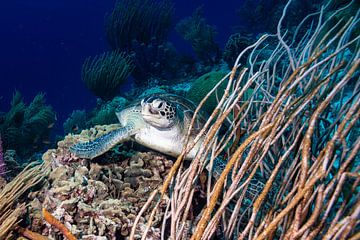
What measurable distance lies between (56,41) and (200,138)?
2135 inches

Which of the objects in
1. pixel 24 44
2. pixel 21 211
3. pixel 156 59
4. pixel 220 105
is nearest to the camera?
pixel 220 105

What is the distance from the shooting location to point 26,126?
641 cm

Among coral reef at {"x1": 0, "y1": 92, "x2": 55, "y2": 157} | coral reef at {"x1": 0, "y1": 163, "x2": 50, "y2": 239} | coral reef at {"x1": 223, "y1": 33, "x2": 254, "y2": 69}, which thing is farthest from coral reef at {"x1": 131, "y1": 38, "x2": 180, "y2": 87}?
coral reef at {"x1": 0, "y1": 163, "x2": 50, "y2": 239}

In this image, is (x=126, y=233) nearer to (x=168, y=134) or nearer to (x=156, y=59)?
(x=168, y=134)

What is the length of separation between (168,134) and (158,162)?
30 centimetres

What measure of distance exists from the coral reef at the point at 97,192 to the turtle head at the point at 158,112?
0.37m

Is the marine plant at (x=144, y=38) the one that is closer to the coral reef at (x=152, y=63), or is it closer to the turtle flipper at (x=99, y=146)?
the coral reef at (x=152, y=63)

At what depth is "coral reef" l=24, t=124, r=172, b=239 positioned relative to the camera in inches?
80.2

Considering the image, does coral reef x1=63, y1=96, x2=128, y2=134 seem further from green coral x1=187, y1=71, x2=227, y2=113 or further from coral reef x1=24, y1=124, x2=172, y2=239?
coral reef x1=24, y1=124, x2=172, y2=239

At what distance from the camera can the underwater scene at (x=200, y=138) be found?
1.17 metres

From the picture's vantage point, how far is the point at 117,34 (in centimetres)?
962

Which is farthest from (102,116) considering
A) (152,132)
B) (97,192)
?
(97,192)

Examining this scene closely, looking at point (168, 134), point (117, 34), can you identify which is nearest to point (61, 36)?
point (117, 34)

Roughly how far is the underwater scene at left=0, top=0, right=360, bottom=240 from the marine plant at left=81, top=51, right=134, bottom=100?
0.03 meters
